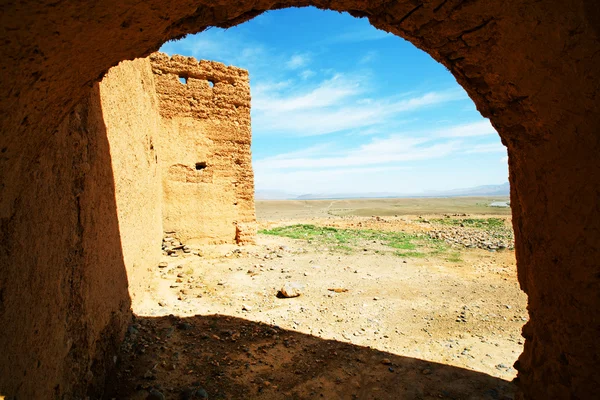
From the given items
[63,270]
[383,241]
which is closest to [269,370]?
[63,270]

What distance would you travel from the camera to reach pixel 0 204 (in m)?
1.53

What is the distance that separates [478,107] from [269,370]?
3.56 meters

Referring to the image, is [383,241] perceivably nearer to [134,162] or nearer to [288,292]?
[288,292]

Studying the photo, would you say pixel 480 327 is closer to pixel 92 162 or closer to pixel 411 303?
pixel 411 303

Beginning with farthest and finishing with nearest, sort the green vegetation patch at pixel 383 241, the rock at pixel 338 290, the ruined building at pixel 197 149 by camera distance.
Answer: the green vegetation patch at pixel 383 241
the ruined building at pixel 197 149
the rock at pixel 338 290

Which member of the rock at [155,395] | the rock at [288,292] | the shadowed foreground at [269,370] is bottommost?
the shadowed foreground at [269,370]

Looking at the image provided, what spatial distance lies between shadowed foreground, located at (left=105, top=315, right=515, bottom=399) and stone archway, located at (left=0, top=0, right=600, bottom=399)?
103cm

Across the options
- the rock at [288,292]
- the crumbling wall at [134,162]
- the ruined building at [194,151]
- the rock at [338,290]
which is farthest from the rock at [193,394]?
the rock at [338,290]

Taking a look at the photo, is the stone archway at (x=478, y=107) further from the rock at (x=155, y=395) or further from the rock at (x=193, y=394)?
the rock at (x=193, y=394)

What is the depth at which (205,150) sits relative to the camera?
955 cm

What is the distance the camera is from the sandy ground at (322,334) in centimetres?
360

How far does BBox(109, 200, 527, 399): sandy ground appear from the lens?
360 centimetres

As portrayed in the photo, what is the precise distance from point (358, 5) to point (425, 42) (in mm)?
556

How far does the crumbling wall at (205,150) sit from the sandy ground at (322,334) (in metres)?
1.61
